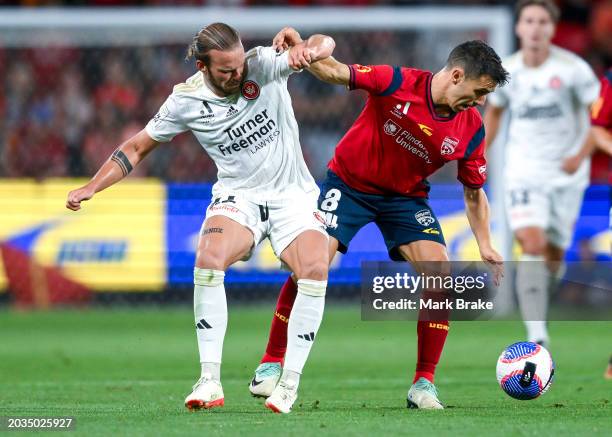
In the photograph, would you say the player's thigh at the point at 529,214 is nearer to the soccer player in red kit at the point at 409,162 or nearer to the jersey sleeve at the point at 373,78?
the soccer player in red kit at the point at 409,162

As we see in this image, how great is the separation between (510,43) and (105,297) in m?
5.58

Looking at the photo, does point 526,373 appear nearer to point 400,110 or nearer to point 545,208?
point 400,110

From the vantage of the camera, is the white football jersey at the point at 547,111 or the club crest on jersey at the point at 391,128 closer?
the club crest on jersey at the point at 391,128

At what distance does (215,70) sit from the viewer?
658 cm

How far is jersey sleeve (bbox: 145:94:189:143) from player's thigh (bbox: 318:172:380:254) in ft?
3.47

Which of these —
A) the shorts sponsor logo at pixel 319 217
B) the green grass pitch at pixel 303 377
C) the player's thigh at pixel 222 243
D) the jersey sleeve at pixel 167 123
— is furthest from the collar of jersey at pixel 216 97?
the green grass pitch at pixel 303 377

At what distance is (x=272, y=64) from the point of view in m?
6.81

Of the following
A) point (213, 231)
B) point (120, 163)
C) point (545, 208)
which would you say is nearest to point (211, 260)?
point (213, 231)

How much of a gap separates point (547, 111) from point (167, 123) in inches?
182

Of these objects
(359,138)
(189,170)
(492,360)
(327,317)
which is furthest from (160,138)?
(189,170)

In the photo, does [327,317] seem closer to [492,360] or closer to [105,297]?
[105,297]

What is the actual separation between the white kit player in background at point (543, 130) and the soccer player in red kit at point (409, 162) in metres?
2.85

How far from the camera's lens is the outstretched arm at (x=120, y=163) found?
6.65 meters

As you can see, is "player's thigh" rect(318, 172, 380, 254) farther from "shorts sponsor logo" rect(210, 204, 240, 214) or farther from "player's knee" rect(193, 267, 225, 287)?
"player's knee" rect(193, 267, 225, 287)
